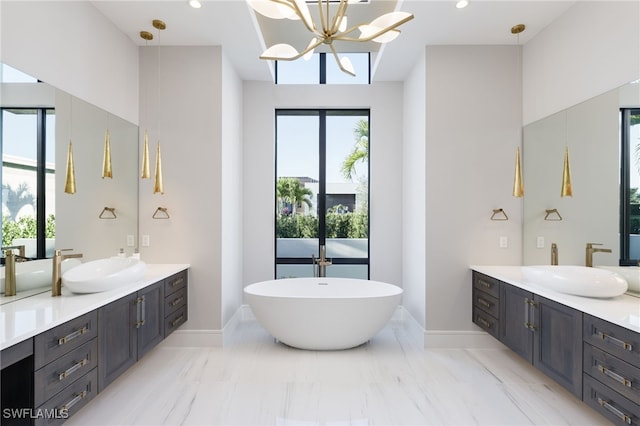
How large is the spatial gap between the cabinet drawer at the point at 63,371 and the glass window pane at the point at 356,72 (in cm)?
364

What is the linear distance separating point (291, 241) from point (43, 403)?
304 centimetres

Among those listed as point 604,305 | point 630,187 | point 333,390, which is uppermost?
point 630,187

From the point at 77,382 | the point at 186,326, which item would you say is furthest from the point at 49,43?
the point at 186,326

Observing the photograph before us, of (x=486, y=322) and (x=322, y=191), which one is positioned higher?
(x=322, y=191)

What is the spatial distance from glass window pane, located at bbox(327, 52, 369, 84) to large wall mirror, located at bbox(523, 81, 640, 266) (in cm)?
197

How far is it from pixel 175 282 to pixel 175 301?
0.17 metres

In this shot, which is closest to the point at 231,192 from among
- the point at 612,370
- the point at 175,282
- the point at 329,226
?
the point at 175,282

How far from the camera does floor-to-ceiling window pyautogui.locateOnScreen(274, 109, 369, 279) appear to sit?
4.49 m

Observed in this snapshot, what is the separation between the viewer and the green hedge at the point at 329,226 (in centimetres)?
449

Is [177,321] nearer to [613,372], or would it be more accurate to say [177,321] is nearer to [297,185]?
[297,185]

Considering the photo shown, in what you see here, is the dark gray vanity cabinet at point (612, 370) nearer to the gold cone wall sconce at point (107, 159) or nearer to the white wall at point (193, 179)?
the white wall at point (193, 179)

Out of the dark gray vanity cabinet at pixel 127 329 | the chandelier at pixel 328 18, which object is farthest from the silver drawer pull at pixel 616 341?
the dark gray vanity cabinet at pixel 127 329

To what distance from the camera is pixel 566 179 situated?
2.83 metres

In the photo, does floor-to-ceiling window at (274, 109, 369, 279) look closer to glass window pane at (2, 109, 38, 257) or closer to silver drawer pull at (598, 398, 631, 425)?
glass window pane at (2, 109, 38, 257)
